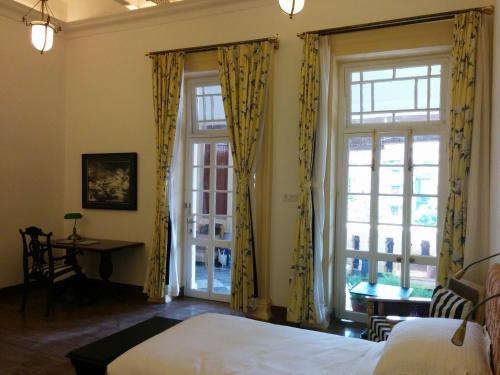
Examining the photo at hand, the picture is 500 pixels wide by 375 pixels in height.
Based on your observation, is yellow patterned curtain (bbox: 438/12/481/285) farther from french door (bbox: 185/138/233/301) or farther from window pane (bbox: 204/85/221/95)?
window pane (bbox: 204/85/221/95)

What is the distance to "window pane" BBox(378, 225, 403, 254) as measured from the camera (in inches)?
169

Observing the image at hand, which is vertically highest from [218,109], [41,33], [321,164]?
[41,33]

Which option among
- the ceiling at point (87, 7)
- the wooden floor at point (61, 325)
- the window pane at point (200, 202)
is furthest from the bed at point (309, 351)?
the ceiling at point (87, 7)

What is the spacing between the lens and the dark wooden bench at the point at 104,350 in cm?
224

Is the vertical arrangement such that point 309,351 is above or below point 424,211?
below

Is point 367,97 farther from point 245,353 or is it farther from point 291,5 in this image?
point 245,353

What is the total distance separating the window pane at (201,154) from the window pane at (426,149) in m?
2.57

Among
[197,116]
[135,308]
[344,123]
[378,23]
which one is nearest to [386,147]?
[344,123]

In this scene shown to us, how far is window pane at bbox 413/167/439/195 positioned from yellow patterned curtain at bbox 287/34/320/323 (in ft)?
3.62

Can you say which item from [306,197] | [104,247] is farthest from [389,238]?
[104,247]

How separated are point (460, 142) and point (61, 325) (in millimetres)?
4421

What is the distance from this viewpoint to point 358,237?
4504 mm

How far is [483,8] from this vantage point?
3.62m

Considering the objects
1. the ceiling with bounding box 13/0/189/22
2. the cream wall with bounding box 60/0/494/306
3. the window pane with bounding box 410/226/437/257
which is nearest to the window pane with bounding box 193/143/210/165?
the cream wall with bounding box 60/0/494/306
